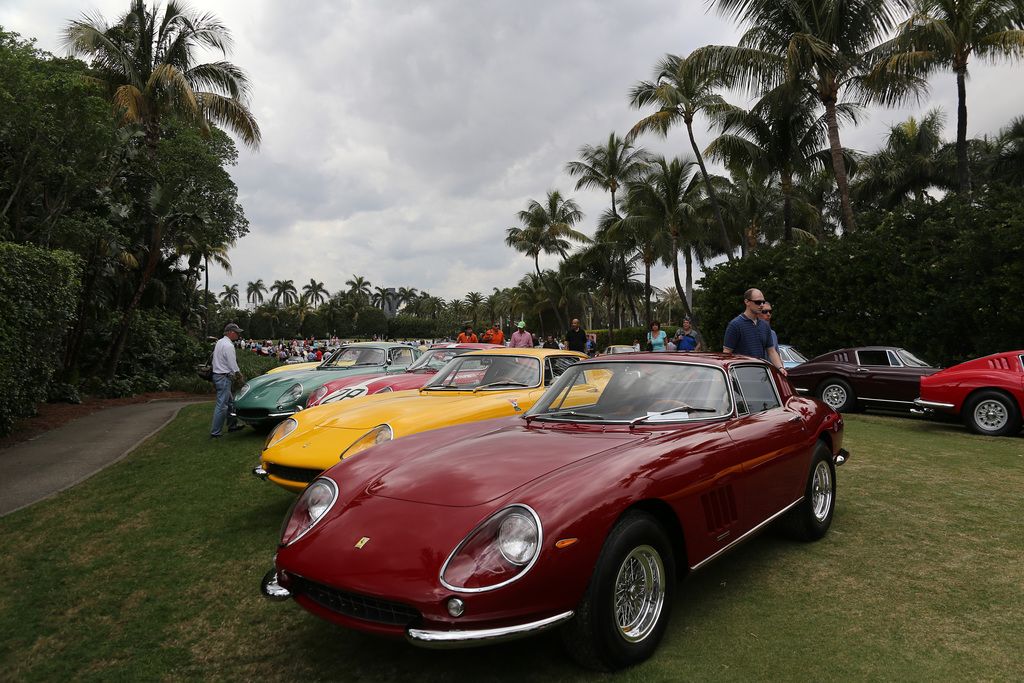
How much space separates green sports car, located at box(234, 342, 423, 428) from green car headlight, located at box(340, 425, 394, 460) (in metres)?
4.32

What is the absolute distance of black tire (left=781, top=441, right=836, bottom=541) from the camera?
4.03 meters

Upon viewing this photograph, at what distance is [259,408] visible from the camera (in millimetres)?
8570

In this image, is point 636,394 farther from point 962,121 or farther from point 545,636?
point 962,121

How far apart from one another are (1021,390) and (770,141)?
16493mm

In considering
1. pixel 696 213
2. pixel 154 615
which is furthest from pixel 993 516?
pixel 696 213

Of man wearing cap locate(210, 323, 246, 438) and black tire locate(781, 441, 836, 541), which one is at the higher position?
man wearing cap locate(210, 323, 246, 438)

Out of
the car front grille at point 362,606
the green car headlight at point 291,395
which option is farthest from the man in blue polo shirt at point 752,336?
the green car headlight at point 291,395

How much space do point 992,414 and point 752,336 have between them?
5609mm

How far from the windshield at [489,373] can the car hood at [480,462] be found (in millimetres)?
2592

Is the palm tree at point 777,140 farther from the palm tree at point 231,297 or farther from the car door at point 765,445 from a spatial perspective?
the palm tree at point 231,297

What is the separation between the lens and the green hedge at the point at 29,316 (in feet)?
27.7

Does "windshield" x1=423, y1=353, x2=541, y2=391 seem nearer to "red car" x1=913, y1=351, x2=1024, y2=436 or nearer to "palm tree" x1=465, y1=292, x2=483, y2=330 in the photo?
"red car" x1=913, y1=351, x2=1024, y2=436

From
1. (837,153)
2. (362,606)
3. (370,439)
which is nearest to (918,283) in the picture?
(837,153)

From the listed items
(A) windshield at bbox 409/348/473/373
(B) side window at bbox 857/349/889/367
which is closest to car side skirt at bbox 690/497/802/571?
(A) windshield at bbox 409/348/473/373
